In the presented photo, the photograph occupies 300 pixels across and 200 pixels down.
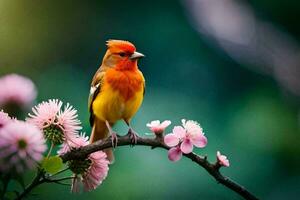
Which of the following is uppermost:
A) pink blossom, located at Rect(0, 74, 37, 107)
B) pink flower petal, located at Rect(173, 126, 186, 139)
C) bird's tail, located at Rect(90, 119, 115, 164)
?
pink blossom, located at Rect(0, 74, 37, 107)

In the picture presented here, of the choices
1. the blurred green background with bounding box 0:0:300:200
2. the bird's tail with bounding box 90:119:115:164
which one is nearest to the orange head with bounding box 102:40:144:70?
the bird's tail with bounding box 90:119:115:164

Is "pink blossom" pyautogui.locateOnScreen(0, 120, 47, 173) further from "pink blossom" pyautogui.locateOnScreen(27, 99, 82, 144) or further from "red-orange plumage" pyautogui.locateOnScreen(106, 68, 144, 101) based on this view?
"red-orange plumage" pyautogui.locateOnScreen(106, 68, 144, 101)

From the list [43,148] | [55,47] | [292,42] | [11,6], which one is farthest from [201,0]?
[43,148]

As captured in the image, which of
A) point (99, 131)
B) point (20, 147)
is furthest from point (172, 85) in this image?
point (20, 147)

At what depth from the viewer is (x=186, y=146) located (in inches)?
19.6

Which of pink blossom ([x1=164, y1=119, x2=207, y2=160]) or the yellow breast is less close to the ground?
pink blossom ([x1=164, y1=119, x2=207, y2=160])

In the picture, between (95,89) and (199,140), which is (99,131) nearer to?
(95,89)

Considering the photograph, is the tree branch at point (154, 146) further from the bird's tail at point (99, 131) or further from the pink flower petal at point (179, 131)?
the bird's tail at point (99, 131)

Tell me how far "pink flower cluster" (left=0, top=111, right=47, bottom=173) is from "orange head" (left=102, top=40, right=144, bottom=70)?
490 millimetres

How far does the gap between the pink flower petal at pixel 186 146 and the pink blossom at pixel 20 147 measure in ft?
0.42

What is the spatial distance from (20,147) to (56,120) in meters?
0.12

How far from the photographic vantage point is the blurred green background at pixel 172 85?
2092 millimetres

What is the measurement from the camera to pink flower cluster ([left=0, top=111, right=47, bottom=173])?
1.35 ft

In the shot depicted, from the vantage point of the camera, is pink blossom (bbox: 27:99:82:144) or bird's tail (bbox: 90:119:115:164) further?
bird's tail (bbox: 90:119:115:164)
